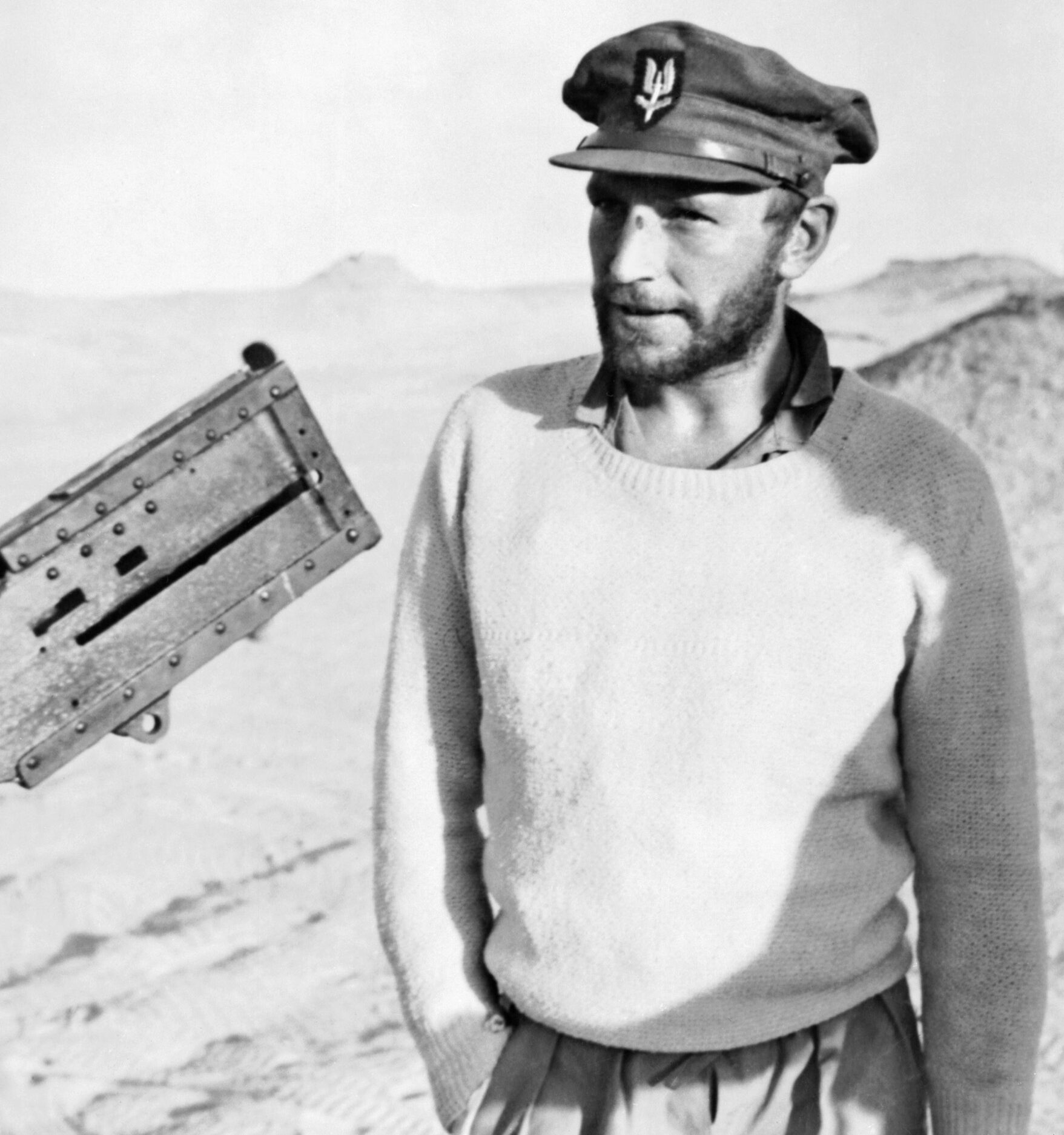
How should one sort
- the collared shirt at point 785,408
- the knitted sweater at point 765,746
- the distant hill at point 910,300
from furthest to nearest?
the distant hill at point 910,300, the collared shirt at point 785,408, the knitted sweater at point 765,746

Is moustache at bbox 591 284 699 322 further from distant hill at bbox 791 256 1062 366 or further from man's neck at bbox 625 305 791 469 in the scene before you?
distant hill at bbox 791 256 1062 366

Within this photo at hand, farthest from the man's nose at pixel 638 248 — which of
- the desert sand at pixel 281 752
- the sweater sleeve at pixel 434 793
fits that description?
the desert sand at pixel 281 752

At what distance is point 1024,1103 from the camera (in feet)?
7.26

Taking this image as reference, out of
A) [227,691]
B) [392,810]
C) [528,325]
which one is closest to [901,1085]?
[392,810]

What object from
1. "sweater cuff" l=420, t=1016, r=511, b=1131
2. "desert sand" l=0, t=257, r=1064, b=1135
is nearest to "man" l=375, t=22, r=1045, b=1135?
"sweater cuff" l=420, t=1016, r=511, b=1131

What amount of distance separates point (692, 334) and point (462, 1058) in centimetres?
94

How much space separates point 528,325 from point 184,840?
6067mm

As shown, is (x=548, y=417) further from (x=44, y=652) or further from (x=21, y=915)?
(x=21, y=915)

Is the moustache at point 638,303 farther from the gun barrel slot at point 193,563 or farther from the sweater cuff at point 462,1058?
the sweater cuff at point 462,1058

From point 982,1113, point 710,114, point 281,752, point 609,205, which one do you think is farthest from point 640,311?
point 281,752

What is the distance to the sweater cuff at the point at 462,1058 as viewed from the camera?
228cm

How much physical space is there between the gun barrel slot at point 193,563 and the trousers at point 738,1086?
71 centimetres

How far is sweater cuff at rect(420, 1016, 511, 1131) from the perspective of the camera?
2.28 meters

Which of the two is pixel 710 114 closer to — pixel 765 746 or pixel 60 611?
pixel 765 746
